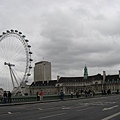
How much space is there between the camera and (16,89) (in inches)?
2409

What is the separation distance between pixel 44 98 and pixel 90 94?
65.6 feet

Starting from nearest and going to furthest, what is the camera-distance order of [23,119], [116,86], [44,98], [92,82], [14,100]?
[23,119], [14,100], [44,98], [116,86], [92,82]

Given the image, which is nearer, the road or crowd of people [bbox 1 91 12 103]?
the road

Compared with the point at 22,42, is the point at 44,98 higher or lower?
lower

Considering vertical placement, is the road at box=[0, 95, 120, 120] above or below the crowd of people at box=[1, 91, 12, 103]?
below

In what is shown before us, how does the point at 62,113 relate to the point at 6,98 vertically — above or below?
below

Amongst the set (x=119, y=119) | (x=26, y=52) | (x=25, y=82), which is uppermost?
(x=26, y=52)

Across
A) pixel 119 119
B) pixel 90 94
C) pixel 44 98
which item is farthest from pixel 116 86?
pixel 119 119

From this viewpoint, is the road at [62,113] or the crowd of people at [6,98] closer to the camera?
the road at [62,113]

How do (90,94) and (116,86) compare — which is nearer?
(90,94)

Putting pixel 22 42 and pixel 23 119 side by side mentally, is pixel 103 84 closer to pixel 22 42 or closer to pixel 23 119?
pixel 22 42

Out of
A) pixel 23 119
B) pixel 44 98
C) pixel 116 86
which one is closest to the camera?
pixel 23 119

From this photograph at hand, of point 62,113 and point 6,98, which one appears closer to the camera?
point 62,113

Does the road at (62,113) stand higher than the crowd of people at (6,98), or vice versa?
the crowd of people at (6,98)
